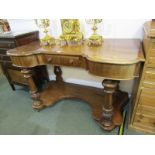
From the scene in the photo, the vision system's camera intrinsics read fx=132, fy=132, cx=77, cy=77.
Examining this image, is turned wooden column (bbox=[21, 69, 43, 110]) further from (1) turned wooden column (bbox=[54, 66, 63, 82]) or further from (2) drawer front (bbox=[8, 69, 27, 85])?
(1) turned wooden column (bbox=[54, 66, 63, 82])

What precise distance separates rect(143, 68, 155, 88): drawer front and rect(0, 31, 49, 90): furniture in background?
4.51 ft

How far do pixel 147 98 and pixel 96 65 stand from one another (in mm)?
515

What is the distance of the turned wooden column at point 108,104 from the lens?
105 cm

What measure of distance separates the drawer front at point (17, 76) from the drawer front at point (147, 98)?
4.80ft

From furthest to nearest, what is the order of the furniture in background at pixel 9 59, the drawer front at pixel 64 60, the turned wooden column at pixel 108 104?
the furniture in background at pixel 9 59
the drawer front at pixel 64 60
the turned wooden column at pixel 108 104

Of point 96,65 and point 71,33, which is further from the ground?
point 71,33

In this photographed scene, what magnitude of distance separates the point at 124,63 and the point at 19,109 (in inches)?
59.1

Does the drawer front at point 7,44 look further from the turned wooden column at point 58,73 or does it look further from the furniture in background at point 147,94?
the furniture in background at point 147,94

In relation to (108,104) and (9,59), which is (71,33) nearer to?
(108,104)

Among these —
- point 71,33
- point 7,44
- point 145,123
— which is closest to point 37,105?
point 7,44

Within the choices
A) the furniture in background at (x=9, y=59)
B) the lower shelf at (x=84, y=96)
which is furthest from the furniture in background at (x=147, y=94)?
the furniture in background at (x=9, y=59)

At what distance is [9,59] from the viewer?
1.75m
